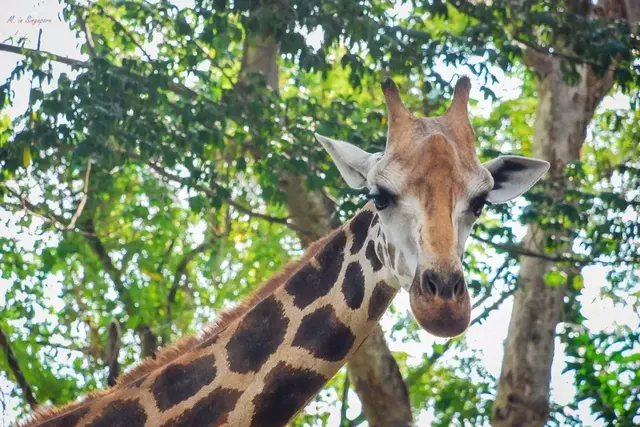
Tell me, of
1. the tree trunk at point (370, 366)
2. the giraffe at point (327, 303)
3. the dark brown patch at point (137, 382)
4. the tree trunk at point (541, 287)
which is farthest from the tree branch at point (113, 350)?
the tree trunk at point (541, 287)

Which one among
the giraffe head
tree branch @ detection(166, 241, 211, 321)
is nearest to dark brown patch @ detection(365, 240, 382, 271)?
the giraffe head

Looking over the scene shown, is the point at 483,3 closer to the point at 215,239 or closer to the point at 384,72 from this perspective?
the point at 384,72

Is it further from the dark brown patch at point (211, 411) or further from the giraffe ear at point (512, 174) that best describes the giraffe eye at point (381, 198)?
the dark brown patch at point (211, 411)

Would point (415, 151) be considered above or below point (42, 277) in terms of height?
below

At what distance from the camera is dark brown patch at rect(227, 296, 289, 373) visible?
5156mm

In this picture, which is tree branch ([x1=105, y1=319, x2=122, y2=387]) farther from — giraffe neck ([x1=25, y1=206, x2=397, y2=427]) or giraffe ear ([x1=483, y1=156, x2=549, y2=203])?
giraffe ear ([x1=483, y1=156, x2=549, y2=203])

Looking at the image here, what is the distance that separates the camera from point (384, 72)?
10602 millimetres

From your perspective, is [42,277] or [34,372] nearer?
[34,372]

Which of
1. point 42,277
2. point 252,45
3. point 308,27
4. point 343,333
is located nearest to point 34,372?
point 42,277

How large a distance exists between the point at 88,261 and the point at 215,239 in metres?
1.72

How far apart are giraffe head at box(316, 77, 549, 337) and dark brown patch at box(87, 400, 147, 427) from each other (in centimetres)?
135

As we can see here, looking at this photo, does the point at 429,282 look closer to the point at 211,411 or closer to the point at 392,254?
the point at 392,254

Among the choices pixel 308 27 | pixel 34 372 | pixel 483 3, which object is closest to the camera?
pixel 308 27

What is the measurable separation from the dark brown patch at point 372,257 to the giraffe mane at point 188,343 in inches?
11.2
